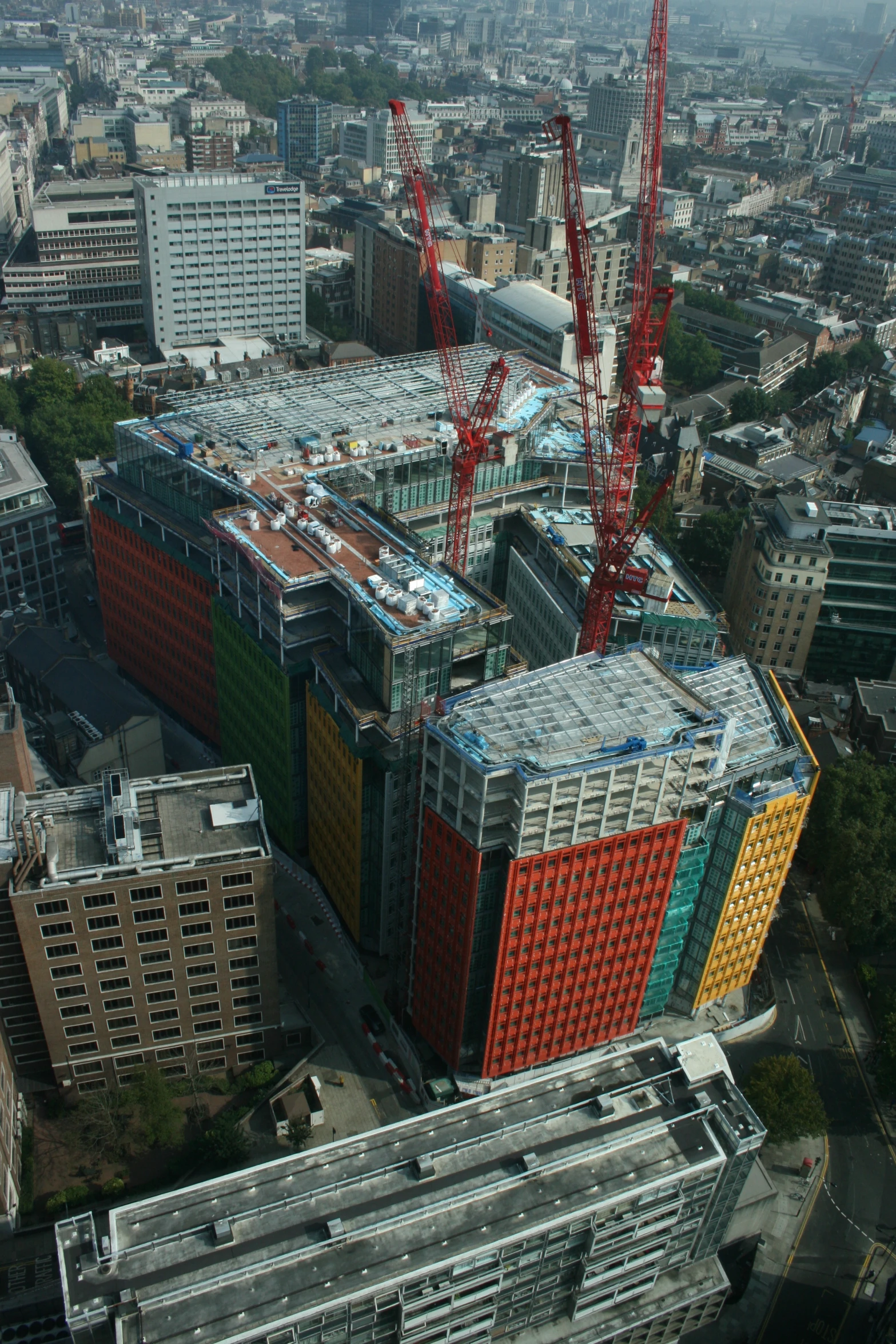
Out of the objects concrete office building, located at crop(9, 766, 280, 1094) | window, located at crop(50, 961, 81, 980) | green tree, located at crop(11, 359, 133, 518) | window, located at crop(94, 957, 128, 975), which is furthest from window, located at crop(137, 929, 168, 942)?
green tree, located at crop(11, 359, 133, 518)

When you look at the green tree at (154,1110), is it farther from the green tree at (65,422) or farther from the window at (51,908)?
the green tree at (65,422)

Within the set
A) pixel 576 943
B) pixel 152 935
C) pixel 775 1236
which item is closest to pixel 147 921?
pixel 152 935

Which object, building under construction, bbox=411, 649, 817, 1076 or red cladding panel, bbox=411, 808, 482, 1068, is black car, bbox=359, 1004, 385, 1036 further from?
building under construction, bbox=411, 649, 817, 1076

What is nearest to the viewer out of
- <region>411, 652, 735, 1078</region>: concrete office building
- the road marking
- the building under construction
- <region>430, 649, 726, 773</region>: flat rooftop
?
<region>411, 652, 735, 1078</region>: concrete office building

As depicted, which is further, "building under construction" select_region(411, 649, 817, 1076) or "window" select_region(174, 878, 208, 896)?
"window" select_region(174, 878, 208, 896)

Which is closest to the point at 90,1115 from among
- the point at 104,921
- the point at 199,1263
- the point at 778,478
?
the point at 104,921

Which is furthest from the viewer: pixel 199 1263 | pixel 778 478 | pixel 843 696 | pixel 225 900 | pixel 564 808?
pixel 778 478

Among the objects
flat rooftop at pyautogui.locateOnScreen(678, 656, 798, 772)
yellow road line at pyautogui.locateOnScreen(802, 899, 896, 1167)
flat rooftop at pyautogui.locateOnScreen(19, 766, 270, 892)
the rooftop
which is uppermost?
flat rooftop at pyautogui.locateOnScreen(678, 656, 798, 772)

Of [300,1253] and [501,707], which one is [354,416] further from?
[300,1253]
